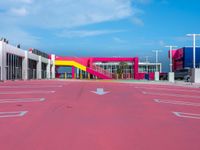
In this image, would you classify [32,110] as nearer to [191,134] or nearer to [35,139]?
[35,139]

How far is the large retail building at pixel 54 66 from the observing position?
37.4m

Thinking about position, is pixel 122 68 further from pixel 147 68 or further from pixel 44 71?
pixel 44 71

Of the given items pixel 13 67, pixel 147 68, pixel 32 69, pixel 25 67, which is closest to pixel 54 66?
pixel 32 69

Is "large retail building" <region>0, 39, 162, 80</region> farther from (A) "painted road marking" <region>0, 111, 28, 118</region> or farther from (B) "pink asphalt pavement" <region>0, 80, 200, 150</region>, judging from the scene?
(B) "pink asphalt pavement" <region>0, 80, 200, 150</region>

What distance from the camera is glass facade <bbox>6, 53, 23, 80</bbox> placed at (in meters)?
36.9

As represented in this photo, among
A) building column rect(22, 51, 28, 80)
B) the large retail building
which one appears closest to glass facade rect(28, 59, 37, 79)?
the large retail building

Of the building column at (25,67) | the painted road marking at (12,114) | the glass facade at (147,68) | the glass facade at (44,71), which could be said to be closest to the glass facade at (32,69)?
the building column at (25,67)

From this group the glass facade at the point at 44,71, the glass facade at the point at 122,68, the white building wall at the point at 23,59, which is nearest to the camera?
the white building wall at the point at 23,59

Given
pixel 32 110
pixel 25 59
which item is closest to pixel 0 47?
pixel 25 59

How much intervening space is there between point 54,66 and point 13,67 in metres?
33.6

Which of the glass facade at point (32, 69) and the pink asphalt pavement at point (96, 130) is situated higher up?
the glass facade at point (32, 69)

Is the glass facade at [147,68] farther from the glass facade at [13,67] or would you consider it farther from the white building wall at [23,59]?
the glass facade at [13,67]

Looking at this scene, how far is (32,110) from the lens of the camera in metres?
11.1

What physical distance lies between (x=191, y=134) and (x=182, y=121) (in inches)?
78.6
